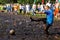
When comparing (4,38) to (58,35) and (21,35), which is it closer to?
(21,35)

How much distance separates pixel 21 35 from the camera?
18.8 metres

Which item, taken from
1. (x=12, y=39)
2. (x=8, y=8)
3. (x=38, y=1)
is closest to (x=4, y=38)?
(x=12, y=39)

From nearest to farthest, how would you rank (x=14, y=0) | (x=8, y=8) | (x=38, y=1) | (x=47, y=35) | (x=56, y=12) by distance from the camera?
(x=47, y=35) → (x=56, y=12) → (x=8, y=8) → (x=38, y=1) → (x=14, y=0)

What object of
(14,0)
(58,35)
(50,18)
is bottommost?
(14,0)

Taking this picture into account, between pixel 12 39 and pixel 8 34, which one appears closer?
pixel 12 39

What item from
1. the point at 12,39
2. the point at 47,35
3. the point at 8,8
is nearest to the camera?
the point at 12,39

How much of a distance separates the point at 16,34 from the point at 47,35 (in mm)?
2066

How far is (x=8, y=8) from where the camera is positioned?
4950 centimetres

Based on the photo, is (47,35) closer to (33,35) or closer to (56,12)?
(33,35)

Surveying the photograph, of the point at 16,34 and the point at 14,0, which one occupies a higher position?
the point at 16,34

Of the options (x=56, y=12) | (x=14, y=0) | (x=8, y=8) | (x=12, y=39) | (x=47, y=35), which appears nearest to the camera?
(x=12, y=39)

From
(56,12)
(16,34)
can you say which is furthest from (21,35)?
(56,12)

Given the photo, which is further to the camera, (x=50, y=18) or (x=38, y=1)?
(x=38, y=1)

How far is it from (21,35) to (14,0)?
4764 centimetres
